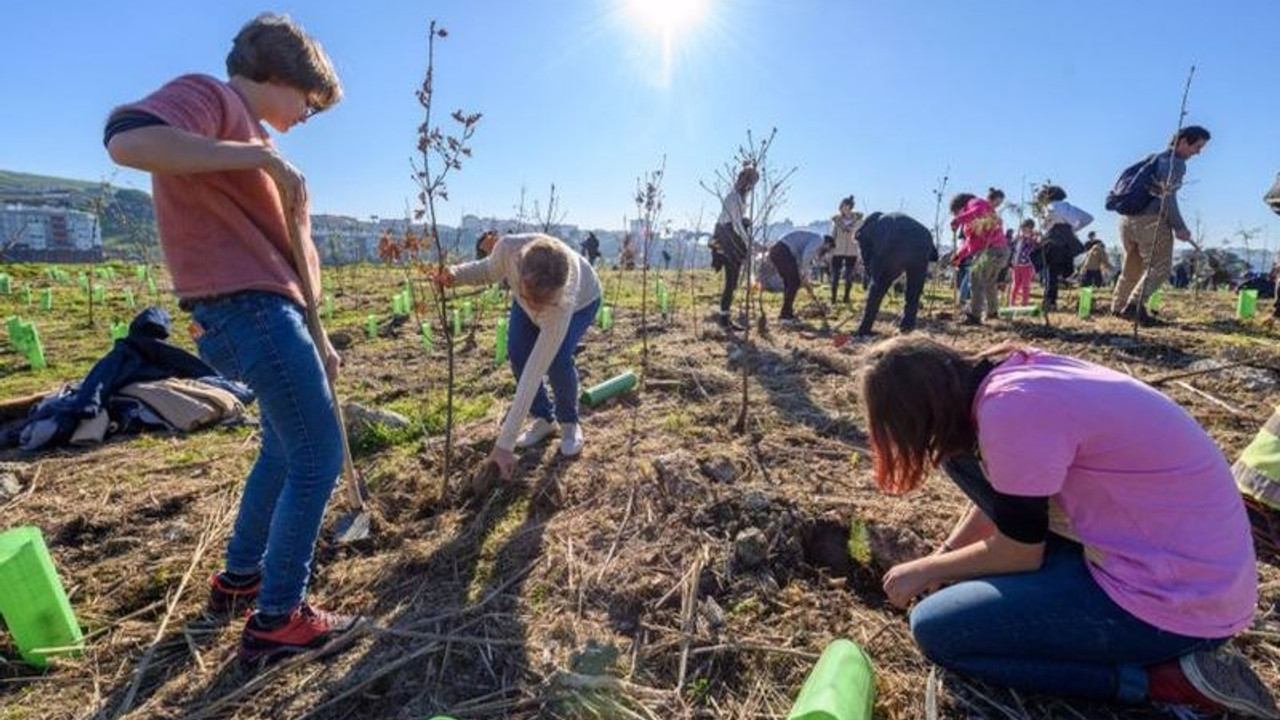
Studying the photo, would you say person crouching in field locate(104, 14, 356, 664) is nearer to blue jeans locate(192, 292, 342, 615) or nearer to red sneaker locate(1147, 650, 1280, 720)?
blue jeans locate(192, 292, 342, 615)

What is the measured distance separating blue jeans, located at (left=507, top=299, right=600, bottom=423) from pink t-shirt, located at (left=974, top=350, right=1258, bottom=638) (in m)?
2.06

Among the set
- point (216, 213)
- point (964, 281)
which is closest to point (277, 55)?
point (216, 213)

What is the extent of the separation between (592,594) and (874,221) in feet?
18.0

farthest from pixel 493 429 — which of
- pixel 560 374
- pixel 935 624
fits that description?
pixel 935 624

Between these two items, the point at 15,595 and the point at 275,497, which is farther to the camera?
the point at 275,497

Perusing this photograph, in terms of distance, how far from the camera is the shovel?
5.93 ft

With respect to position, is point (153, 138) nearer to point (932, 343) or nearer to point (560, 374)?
point (932, 343)

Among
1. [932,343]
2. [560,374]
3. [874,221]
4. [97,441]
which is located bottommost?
[97,441]

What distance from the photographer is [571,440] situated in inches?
130

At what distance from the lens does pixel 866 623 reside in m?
1.92

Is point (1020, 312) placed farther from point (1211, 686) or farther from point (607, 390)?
point (1211, 686)

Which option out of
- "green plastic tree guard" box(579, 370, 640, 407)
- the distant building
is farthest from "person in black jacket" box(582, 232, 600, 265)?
"green plastic tree guard" box(579, 370, 640, 407)

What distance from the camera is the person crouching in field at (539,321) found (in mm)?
2574

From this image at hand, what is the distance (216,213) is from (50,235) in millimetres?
103133
